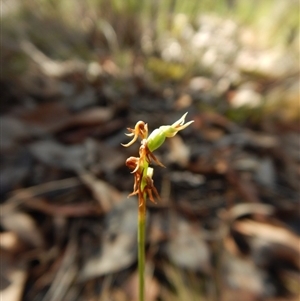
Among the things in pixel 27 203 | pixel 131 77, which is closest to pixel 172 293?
pixel 27 203

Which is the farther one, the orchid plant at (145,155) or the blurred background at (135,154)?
the blurred background at (135,154)

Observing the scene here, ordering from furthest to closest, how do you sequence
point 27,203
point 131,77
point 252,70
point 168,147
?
point 252,70 → point 131,77 → point 168,147 → point 27,203

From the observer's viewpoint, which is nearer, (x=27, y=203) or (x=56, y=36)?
(x=27, y=203)

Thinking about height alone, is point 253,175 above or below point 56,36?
below

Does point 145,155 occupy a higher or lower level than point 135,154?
lower

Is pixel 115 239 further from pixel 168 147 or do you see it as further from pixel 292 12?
pixel 292 12

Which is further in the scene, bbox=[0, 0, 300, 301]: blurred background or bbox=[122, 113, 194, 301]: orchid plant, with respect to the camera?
bbox=[0, 0, 300, 301]: blurred background

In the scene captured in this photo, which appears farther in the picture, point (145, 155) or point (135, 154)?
point (135, 154)

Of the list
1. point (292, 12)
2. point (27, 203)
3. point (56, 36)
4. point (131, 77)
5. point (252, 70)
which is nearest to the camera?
point (27, 203)
